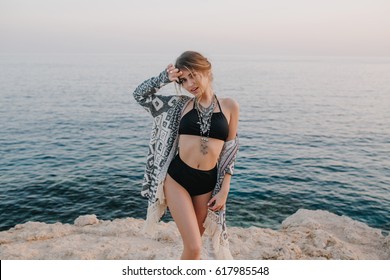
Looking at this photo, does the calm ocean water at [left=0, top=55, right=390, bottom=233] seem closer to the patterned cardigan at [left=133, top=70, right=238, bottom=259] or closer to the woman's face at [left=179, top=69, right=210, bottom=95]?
the patterned cardigan at [left=133, top=70, right=238, bottom=259]

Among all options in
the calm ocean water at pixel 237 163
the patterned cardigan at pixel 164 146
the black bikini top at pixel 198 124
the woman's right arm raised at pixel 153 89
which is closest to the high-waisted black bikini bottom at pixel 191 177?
the patterned cardigan at pixel 164 146

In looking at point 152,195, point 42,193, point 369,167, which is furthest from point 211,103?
point 369,167

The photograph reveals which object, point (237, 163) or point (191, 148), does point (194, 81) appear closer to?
point (191, 148)

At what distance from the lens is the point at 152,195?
201 inches

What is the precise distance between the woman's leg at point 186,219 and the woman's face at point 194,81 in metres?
1.34

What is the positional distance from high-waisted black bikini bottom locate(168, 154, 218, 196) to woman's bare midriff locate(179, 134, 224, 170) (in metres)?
0.07

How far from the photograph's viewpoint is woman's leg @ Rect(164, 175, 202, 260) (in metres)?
4.45

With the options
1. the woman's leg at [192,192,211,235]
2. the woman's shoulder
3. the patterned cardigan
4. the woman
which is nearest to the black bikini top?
the woman

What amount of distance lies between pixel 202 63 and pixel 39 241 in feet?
22.2

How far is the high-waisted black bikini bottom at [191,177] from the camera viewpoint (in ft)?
15.2

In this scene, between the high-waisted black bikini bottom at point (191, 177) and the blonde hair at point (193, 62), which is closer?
the blonde hair at point (193, 62)

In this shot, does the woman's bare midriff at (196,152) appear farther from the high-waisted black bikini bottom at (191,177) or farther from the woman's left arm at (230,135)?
the woman's left arm at (230,135)
